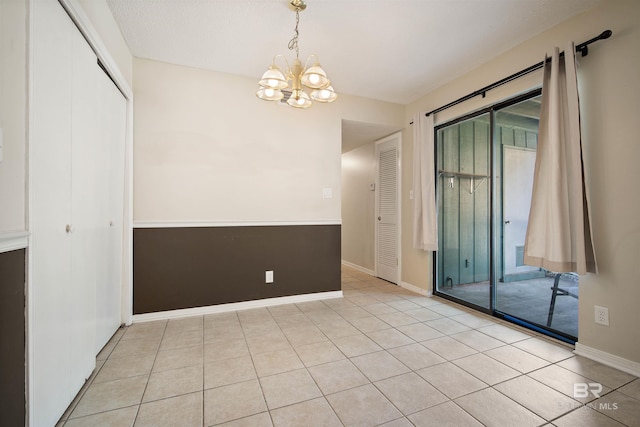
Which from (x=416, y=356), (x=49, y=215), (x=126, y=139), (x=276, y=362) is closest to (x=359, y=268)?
(x=416, y=356)

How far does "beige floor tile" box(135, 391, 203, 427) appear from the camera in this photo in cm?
139

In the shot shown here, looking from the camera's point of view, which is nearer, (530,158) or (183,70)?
(183,70)

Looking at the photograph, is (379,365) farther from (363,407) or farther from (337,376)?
(363,407)

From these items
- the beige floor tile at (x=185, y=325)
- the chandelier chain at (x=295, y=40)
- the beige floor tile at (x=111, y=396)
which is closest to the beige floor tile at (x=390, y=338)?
the beige floor tile at (x=185, y=325)

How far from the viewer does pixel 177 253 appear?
2.83 m

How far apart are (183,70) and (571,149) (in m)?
3.61

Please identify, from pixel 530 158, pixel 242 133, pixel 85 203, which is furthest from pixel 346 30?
pixel 530 158

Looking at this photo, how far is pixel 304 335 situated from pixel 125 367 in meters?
1.33

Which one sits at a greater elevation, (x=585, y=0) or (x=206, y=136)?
(x=585, y=0)

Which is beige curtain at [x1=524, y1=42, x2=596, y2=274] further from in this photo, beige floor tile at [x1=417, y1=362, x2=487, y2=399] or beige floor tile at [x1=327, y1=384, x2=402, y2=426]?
beige floor tile at [x1=327, y1=384, x2=402, y2=426]

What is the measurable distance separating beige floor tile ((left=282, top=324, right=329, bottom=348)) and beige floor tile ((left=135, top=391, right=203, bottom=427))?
847 mm

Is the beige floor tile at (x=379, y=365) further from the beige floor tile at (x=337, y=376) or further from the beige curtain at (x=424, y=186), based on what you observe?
the beige curtain at (x=424, y=186)

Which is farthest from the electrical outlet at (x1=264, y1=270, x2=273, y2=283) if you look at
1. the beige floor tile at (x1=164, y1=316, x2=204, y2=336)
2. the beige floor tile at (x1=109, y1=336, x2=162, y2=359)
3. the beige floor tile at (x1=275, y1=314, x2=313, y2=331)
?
the beige floor tile at (x1=109, y1=336, x2=162, y2=359)

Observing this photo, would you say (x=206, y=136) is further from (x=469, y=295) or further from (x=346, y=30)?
(x=469, y=295)
